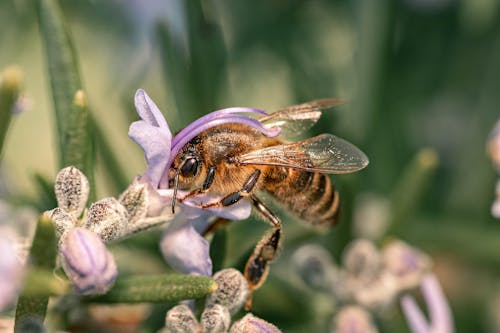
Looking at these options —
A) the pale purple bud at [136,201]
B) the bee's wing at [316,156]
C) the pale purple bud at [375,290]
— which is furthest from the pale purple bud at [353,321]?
the pale purple bud at [136,201]

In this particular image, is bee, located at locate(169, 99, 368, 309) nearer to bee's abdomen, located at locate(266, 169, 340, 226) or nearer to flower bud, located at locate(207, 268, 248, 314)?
bee's abdomen, located at locate(266, 169, 340, 226)

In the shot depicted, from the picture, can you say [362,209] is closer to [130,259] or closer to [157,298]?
[130,259]

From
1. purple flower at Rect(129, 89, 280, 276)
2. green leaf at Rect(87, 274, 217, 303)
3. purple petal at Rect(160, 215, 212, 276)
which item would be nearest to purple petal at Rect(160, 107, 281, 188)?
purple flower at Rect(129, 89, 280, 276)

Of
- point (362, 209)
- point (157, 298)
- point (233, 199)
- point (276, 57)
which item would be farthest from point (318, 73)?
point (157, 298)

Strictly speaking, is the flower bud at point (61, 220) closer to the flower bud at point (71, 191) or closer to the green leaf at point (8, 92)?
the flower bud at point (71, 191)

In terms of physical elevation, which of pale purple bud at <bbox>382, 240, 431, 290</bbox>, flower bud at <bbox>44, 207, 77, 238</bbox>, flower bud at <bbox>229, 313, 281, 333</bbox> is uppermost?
flower bud at <bbox>44, 207, 77, 238</bbox>

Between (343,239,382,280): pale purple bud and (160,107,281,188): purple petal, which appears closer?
(160,107,281,188): purple petal

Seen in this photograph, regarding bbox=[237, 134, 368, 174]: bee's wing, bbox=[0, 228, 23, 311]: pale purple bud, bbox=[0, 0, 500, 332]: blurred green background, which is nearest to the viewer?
bbox=[0, 228, 23, 311]: pale purple bud
